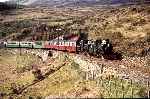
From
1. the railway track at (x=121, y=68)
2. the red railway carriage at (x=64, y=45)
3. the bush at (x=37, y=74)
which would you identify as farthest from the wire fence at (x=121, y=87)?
the red railway carriage at (x=64, y=45)

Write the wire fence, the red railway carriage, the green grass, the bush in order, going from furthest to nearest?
the red railway carriage → the bush → the green grass → the wire fence

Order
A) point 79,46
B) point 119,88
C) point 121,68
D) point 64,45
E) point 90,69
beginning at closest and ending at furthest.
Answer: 1. point 119,88
2. point 121,68
3. point 90,69
4. point 79,46
5. point 64,45

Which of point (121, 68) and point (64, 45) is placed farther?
point (64, 45)

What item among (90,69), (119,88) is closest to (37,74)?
(90,69)

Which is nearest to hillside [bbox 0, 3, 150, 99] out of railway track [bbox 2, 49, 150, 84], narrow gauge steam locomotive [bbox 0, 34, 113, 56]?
railway track [bbox 2, 49, 150, 84]

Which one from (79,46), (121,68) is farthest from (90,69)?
(79,46)

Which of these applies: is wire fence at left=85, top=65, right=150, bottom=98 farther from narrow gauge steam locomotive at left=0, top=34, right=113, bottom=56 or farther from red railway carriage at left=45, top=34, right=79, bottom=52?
red railway carriage at left=45, top=34, right=79, bottom=52

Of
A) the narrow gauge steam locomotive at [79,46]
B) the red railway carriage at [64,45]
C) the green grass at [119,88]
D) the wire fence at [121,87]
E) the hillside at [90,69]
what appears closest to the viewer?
the wire fence at [121,87]

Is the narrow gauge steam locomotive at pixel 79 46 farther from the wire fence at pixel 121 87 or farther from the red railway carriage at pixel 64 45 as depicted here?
the wire fence at pixel 121 87

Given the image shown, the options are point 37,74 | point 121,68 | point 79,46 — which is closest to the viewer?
point 121,68

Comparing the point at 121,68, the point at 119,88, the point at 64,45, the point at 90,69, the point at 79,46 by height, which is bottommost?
the point at 64,45

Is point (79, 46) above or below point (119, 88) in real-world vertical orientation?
below

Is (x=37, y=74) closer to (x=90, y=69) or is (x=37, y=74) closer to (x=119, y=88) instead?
(x=90, y=69)
